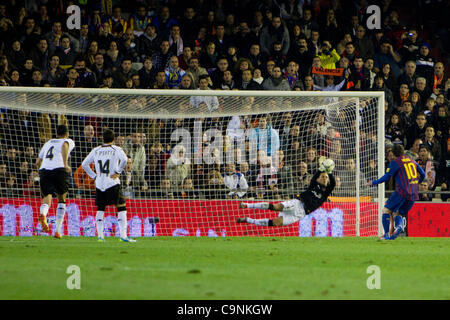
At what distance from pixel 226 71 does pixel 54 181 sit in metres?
5.81

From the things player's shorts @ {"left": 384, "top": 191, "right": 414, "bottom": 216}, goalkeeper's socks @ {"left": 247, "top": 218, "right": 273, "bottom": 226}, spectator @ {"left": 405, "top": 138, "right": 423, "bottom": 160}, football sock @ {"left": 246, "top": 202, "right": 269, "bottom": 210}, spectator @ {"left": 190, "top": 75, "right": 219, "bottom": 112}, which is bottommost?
goalkeeper's socks @ {"left": 247, "top": 218, "right": 273, "bottom": 226}

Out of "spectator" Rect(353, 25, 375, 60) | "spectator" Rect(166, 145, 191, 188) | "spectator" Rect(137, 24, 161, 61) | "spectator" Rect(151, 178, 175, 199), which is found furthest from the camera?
"spectator" Rect(353, 25, 375, 60)

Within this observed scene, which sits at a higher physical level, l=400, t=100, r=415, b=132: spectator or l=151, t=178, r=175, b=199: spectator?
l=400, t=100, r=415, b=132: spectator

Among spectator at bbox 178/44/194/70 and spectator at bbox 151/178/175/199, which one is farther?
spectator at bbox 178/44/194/70

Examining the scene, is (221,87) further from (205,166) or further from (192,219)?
(192,219)

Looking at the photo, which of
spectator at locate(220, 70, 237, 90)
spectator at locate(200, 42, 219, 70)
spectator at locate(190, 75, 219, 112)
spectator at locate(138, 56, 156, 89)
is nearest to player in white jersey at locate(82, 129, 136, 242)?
spectator at locate(190, 75, 219, 112)

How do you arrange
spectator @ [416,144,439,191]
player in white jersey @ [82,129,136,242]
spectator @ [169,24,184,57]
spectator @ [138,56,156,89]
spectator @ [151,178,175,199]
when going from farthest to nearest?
spectator @ [169,24,184,57] → spectator @ [138,56,156,89] → spectator @ [416,144,439,191] → spectator @ [151,178,175,199] → player in white jersey @ [82,129,136,242]

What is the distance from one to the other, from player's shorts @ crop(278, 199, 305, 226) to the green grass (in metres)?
2.34

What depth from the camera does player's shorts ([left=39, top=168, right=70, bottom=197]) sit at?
1286cm

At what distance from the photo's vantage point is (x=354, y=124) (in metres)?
15.5

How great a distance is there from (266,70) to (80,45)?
454cm

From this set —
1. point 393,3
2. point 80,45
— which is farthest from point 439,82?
point 80,45

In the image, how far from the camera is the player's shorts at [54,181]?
12.9 metres

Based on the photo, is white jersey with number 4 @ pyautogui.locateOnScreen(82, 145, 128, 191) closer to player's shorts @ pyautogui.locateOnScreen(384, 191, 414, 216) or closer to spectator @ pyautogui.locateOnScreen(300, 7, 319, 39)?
player's shorts @ pyautogui.locateOnScreen(384, 191, 414, 216)
